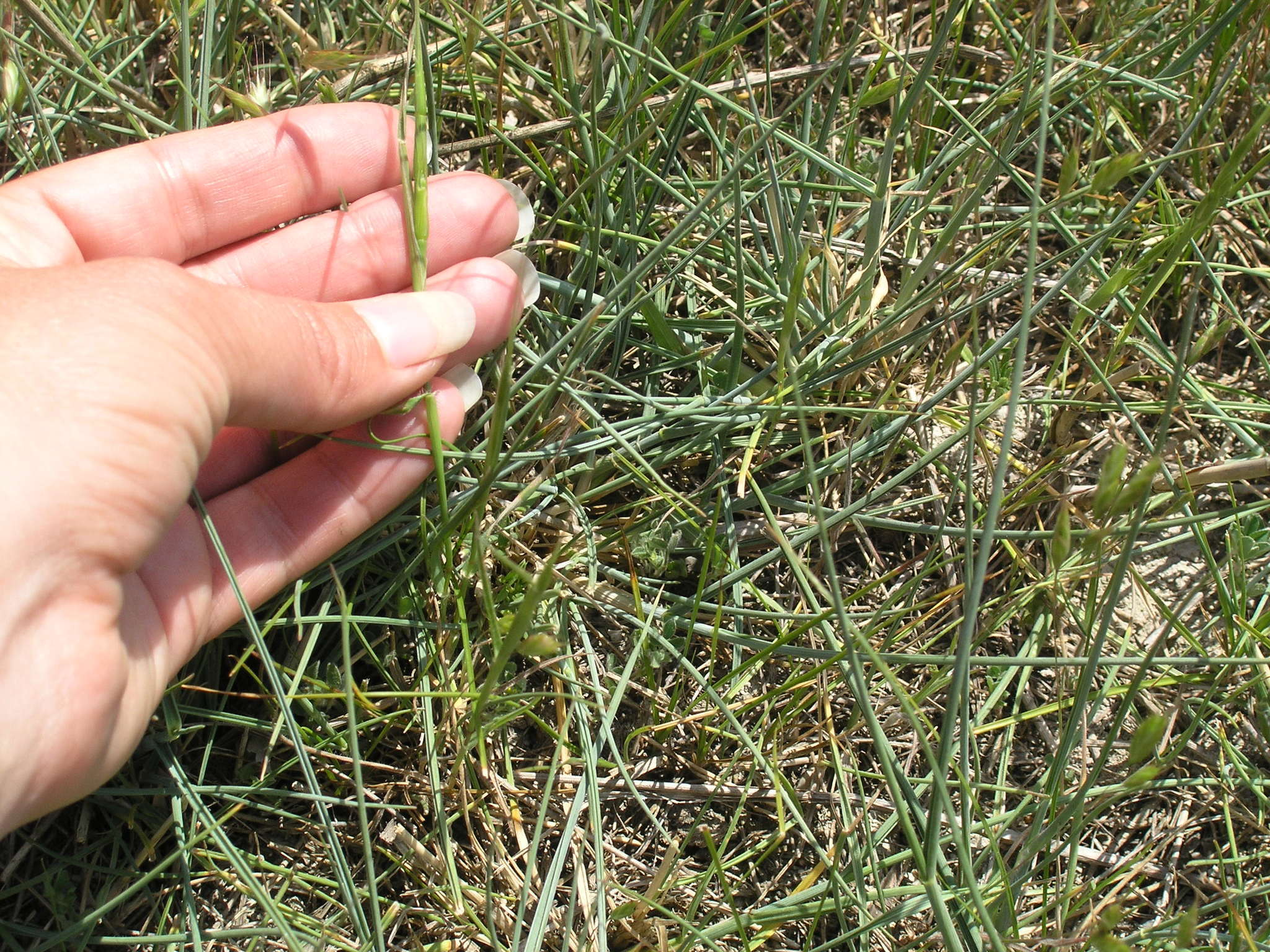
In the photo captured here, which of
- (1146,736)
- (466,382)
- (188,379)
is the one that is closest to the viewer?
(1146,736)

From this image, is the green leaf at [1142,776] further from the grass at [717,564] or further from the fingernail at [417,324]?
the fingernail at [417,324]

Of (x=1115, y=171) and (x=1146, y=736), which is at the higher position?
(x=1115, y=171)

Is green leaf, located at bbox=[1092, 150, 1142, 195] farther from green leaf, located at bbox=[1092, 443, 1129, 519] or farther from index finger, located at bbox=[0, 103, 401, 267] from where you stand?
index finger, located at bbox=[0, 103, 401, 267]

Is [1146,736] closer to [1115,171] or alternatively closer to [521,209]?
[1115,171]

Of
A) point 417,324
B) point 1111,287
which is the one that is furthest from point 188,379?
point 1111,287

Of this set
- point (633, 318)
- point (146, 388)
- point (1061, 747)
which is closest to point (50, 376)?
point (146, 388)
